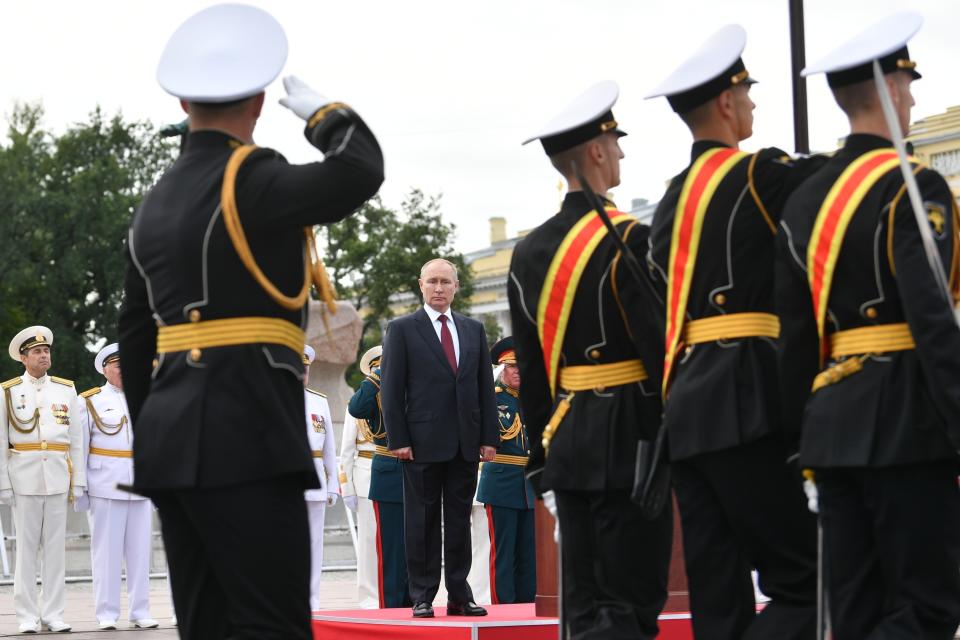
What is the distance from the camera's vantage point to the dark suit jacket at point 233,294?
4301mm

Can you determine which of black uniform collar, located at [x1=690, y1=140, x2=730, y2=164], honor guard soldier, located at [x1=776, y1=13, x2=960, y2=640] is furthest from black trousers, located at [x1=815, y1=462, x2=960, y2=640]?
black uniform collar, located at [x1=690, y1=140, x2=730, y2=164]

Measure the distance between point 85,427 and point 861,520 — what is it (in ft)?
28.4

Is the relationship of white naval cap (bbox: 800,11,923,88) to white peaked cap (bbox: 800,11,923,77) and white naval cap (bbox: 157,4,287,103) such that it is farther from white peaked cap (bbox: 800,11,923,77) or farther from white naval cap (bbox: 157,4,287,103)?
white naval cap (bbox: 157,4,287,103)

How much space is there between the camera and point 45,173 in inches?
2267

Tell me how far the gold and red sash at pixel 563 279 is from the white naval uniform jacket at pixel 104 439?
23.4ft

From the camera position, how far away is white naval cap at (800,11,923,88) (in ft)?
15.8

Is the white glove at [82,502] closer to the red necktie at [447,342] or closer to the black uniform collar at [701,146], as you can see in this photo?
the red necktie at [447,342]

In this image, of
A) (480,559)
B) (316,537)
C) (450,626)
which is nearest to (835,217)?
(450,626)

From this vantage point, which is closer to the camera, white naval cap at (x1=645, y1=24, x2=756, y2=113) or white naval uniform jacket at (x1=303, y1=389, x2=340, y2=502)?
white naval cap at (x1=645, y1=24, x2=756, y2=113)

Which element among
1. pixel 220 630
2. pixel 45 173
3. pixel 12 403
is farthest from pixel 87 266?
pixel 220 630

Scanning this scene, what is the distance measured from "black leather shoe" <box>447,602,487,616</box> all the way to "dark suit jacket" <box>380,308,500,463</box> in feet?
2.91

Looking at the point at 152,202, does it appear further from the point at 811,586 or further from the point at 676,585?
the point at 676,585

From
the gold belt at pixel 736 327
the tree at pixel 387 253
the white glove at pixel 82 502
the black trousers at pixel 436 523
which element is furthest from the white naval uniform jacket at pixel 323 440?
the tree at pixel 387 253

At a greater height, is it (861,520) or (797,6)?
(797,6)
